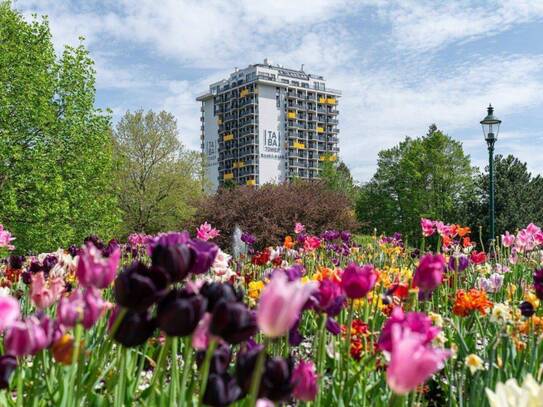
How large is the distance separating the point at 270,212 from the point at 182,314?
14468 mm

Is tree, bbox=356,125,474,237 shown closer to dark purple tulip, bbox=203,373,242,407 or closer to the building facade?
dark purple tulip, bbox=203,373,242,407

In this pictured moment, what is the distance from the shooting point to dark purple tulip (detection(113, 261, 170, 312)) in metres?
1.18

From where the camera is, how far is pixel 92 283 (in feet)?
4.26

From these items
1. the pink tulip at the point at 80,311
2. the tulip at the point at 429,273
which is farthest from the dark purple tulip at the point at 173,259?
the tulip at the point at 429,273

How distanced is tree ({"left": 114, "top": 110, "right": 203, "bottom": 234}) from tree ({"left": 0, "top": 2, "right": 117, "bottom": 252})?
11.2m

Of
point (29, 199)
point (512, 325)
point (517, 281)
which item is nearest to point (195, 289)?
point (512, 325)

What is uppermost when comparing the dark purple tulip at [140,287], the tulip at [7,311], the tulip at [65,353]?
Answer: the dark purple tulip at [140,287]

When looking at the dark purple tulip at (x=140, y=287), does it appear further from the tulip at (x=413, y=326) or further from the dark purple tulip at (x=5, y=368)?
the tulip at (x=413, y=326)

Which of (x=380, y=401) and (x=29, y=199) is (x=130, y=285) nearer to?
(x=380, y=401)

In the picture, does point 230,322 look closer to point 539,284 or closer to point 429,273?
point 429,273

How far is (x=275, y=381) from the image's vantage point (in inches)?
43.5

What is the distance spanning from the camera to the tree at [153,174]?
30.5 meters

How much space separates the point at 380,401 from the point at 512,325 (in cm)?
80

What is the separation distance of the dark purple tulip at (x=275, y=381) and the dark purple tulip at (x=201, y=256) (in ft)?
1.16
